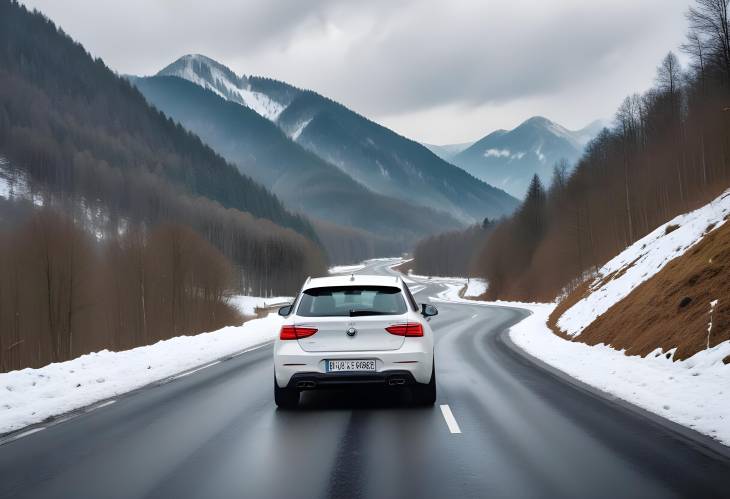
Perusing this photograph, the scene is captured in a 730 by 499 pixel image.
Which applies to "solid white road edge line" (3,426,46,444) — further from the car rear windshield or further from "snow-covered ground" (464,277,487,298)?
"snow-covered ground" (464,277,487,298)

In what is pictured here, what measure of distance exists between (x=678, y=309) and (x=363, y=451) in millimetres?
8875

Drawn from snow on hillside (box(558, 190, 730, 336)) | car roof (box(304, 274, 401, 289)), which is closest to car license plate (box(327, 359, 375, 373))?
car roof (box(304, 274, 401, 289))

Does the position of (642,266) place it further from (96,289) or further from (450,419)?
(96,289)

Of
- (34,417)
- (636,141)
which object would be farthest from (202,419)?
(636,141)

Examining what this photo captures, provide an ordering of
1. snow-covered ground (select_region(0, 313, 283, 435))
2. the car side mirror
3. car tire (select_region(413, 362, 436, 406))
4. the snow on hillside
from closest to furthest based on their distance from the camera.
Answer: car tire (select_region(413, 362, 436, 406)), snow-covered ground (select_region(0, 313, 283, 435)), the car side mirror, the snow on hillside

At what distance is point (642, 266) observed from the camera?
66.4 feet

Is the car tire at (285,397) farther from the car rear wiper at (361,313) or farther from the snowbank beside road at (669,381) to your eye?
the snowbank beside road at (669,381)

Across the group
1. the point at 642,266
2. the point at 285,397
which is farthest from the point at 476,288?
the point at 285,397

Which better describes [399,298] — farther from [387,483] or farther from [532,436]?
[387,483]

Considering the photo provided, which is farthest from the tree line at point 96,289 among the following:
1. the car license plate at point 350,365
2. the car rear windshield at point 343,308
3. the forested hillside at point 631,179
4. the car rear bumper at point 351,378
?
the car license plate at point 350,365

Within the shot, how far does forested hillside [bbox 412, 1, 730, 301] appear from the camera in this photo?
172ft

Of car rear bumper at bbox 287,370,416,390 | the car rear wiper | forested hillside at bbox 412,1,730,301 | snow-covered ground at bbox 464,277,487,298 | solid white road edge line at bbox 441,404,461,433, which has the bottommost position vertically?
snow-covered ground at bbox 464,277,487,298

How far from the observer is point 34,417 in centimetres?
850

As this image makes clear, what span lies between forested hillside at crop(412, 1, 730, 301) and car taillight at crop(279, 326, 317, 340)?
42.9 meters
